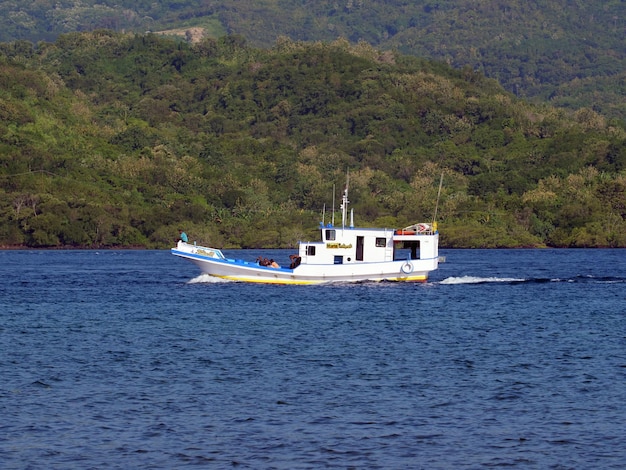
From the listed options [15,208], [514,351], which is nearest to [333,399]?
[514,351]

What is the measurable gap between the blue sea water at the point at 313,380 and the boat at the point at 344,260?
3506 millimetres

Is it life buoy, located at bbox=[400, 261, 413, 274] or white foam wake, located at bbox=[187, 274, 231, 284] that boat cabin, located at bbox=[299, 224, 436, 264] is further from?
white foam wake, located at bbox=[187, 274, 231, 284]

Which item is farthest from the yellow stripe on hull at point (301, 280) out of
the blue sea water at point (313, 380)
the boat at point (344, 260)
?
the blue sea water at point (313, 380)

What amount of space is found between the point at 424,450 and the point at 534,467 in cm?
318

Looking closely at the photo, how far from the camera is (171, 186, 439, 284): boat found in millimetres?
83000

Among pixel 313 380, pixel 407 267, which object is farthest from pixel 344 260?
pixel 313 380

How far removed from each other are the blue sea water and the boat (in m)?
3.51

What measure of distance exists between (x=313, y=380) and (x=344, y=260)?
42.1 meters

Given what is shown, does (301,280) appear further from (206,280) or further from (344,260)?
(206,280)

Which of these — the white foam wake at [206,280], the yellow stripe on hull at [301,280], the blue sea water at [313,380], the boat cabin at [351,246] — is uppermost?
the boat cabin at [351,246]

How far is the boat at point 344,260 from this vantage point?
3268 inches

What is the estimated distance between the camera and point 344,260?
83.9 meters

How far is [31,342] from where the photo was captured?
54.1 meters

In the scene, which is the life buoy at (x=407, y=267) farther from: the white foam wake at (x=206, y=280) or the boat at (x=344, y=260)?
the white foam wake at (x=206, y=280)
